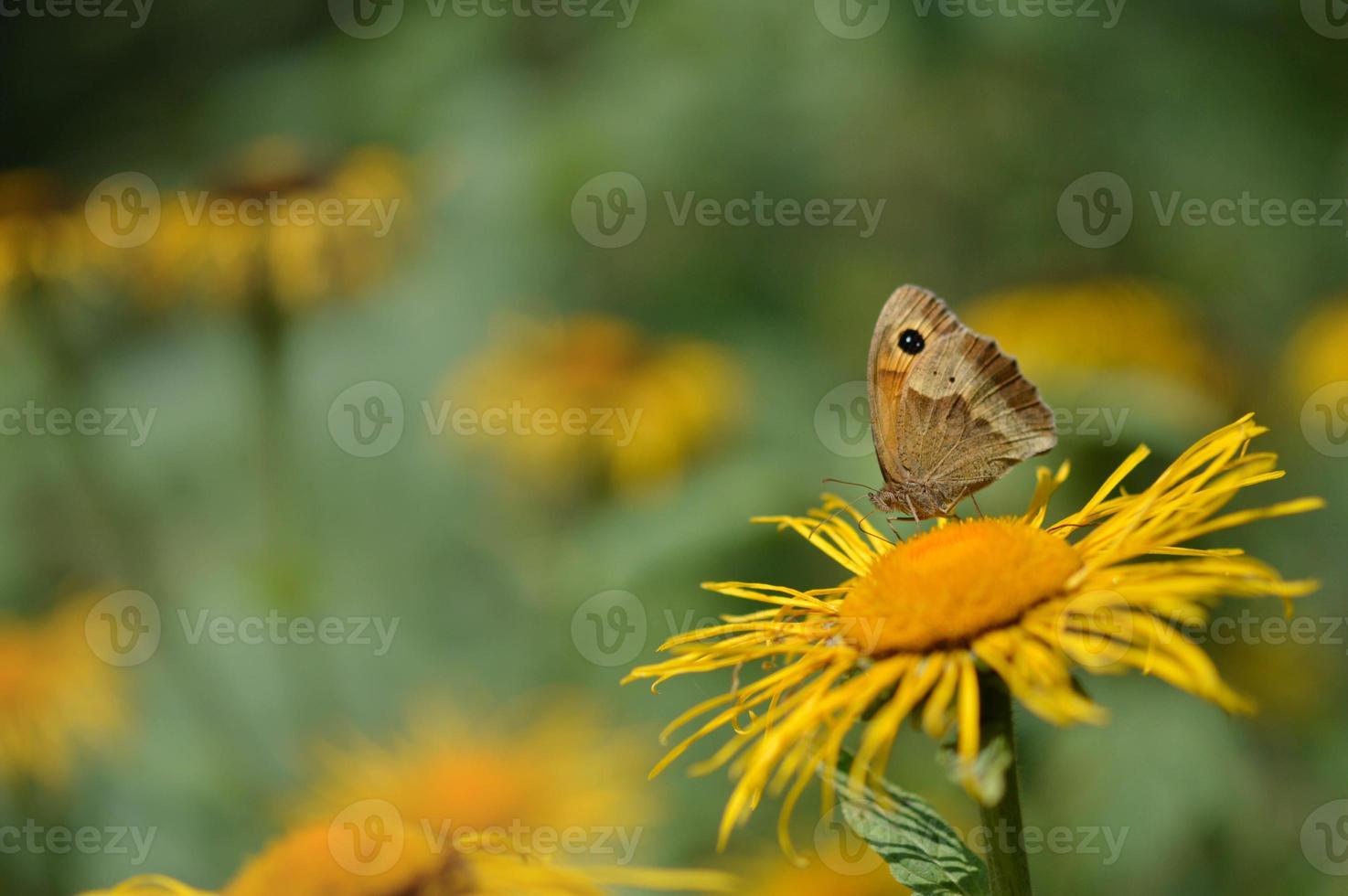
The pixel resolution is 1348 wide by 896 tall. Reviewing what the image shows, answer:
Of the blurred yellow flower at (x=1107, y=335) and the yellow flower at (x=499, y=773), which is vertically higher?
the blurred yellow flower at (x=1107, y=335)

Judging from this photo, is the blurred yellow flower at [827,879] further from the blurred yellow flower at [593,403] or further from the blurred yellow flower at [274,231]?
the blurred yellow flower at [274,231]

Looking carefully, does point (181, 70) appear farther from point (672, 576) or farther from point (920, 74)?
point (672, 576)

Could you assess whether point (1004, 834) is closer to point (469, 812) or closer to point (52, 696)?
point (469, 812)

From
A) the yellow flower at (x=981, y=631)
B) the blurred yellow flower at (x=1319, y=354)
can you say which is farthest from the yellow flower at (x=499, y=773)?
the blurred yellow flower at (x=1319, y=354)

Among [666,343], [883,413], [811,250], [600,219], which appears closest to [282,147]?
[600,219]

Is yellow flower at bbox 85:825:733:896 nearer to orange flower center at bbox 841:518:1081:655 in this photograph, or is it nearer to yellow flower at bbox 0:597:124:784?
orange flower center at bbox 841:518:1081:655

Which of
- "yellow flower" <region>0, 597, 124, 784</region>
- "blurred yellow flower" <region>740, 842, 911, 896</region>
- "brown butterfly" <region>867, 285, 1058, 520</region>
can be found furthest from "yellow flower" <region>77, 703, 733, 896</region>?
"yellow flower" <region>0, 597, 124, 784</region>
